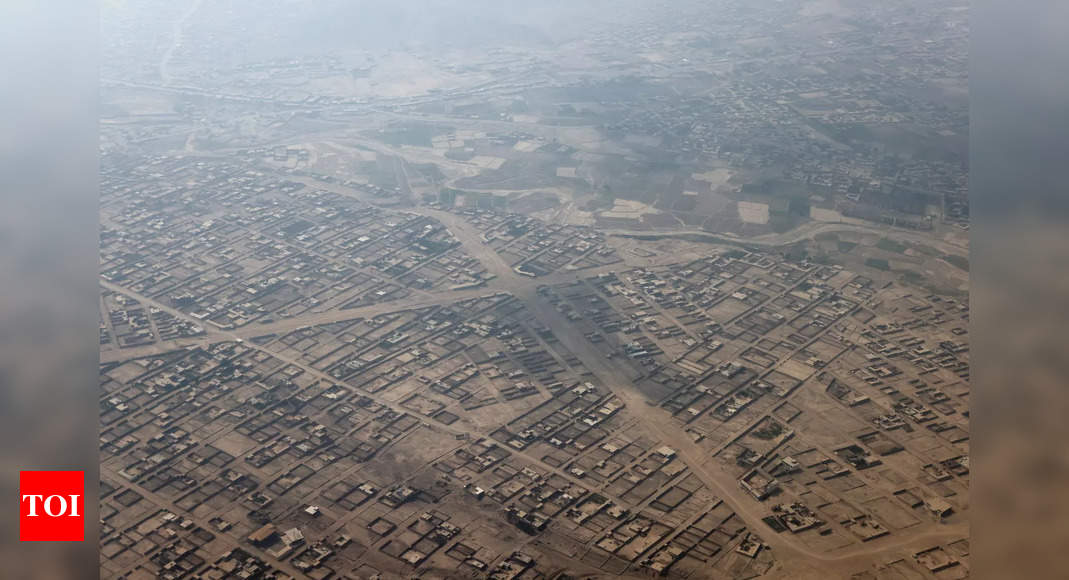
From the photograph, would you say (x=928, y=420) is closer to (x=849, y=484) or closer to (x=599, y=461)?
(x=849, y=484)

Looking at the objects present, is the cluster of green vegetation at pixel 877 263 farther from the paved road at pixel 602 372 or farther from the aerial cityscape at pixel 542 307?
the paved road at pixel 602 372

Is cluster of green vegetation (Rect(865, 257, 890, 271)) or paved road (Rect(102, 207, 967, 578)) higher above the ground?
cluster of green vegetation (Rect(865, 257, 890, 271))

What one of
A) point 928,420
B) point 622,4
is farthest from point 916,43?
point 928,420

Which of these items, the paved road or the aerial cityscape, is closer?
the paved road

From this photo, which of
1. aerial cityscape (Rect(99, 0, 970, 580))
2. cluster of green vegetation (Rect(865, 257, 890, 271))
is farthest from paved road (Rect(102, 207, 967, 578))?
cluster of green vegetation (Rect(865, 257, 890, 271))

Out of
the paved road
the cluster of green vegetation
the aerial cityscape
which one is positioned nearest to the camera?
the paved road

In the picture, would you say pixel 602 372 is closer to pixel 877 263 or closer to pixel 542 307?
pixel 542 307

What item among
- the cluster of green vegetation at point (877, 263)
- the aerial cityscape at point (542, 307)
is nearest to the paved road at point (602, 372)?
the aerial cityscape at point (542, 307)

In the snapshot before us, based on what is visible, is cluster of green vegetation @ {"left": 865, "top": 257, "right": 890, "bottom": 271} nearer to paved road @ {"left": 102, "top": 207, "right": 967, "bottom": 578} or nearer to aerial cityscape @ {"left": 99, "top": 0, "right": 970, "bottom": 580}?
aerial cityscape @ {"left": 99, "top": 0, "right": 970, "bottom": 580}

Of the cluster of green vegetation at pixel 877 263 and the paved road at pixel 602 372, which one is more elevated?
the cluster of green vegetation at pixel 877 263
